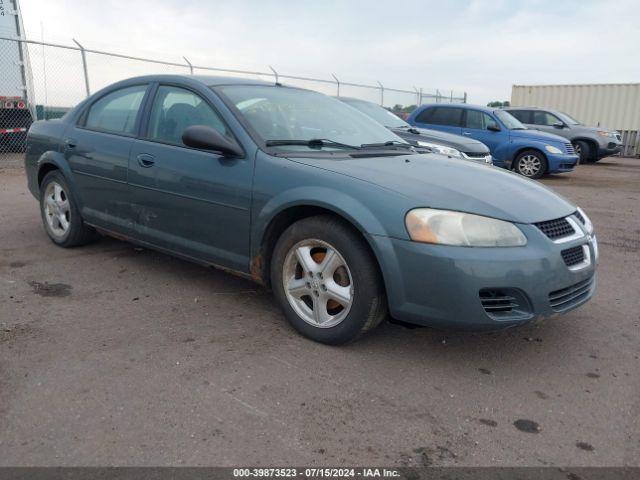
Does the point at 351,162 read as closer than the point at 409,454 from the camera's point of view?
No

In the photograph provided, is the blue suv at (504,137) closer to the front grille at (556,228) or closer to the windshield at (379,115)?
the windshield at (379,115)

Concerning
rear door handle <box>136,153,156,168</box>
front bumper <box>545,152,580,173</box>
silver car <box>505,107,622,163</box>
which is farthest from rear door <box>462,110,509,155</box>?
rear door handle <box>136,153,156,168</box>

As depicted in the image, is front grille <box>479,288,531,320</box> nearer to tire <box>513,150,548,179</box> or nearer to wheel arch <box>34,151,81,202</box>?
wheel arch <box>34,151,81,202</box>

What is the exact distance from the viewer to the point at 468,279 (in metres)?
2.77

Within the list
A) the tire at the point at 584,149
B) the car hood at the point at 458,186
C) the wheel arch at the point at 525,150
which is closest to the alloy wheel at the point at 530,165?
the wheel arch at the point at 525,150

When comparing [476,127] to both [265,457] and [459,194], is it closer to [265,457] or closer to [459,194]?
[459,194]

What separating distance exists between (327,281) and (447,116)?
968 centimetres

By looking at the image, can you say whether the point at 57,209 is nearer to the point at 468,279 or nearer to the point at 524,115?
the point at 468,279

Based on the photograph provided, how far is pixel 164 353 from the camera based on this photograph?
3104 millimetres

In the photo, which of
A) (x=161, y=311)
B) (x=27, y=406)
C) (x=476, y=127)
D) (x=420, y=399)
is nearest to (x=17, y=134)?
(x=476, y=127)

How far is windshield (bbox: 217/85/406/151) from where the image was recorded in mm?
3678

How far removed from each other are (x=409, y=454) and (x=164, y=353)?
57.9 inches

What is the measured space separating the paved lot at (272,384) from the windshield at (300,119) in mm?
1149

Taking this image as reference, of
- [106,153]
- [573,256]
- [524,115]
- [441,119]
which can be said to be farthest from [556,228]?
[524,115]
